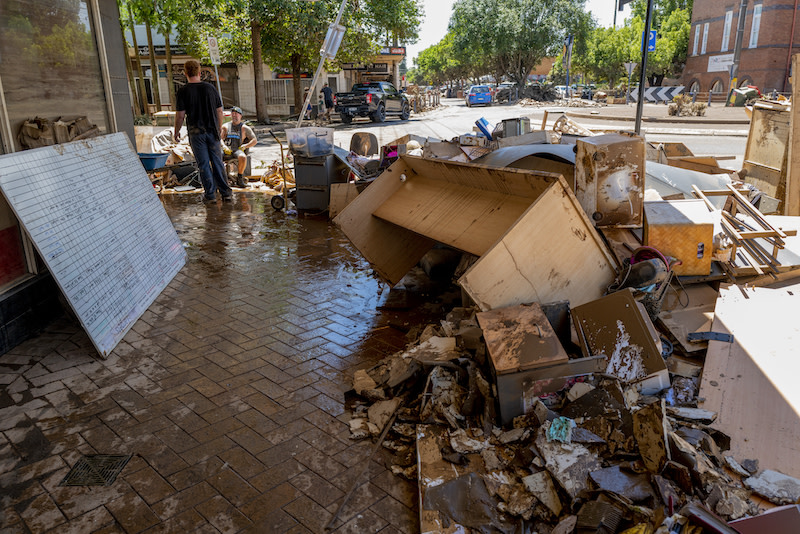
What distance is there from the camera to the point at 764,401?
325 cm

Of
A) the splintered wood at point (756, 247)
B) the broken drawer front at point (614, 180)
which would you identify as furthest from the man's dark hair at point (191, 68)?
the splintered wood at point (756, 247)

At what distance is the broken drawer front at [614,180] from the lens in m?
4.34

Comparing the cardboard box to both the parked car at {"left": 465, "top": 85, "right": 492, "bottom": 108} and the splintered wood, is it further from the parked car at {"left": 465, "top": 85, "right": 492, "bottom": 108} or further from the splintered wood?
the parked car at {"left": 465, "top": 85, "right": 492, "bottom": 108}

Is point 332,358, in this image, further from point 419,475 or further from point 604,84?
point 604,84

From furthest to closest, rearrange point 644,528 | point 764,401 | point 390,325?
1. point 390,325
2. point 764,401
3. point 644,528

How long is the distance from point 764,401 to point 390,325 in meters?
2.80

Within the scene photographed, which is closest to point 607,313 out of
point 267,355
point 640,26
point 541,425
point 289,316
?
point 541,425

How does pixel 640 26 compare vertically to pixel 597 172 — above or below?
above

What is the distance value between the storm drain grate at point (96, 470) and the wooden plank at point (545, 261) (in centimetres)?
217

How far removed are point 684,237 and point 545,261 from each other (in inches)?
53.0

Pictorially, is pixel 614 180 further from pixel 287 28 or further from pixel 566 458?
pixel 287 28

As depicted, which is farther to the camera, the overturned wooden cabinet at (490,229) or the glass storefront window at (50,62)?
the glass storefront window at (50,62)

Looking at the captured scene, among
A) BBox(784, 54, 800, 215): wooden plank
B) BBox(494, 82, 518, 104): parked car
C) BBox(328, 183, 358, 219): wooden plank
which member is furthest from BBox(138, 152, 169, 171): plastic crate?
BBox(494, 82, 518, 104): parked car

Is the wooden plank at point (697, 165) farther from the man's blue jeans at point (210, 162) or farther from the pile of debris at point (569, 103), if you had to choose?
the pile of debris at point (569, 103)
